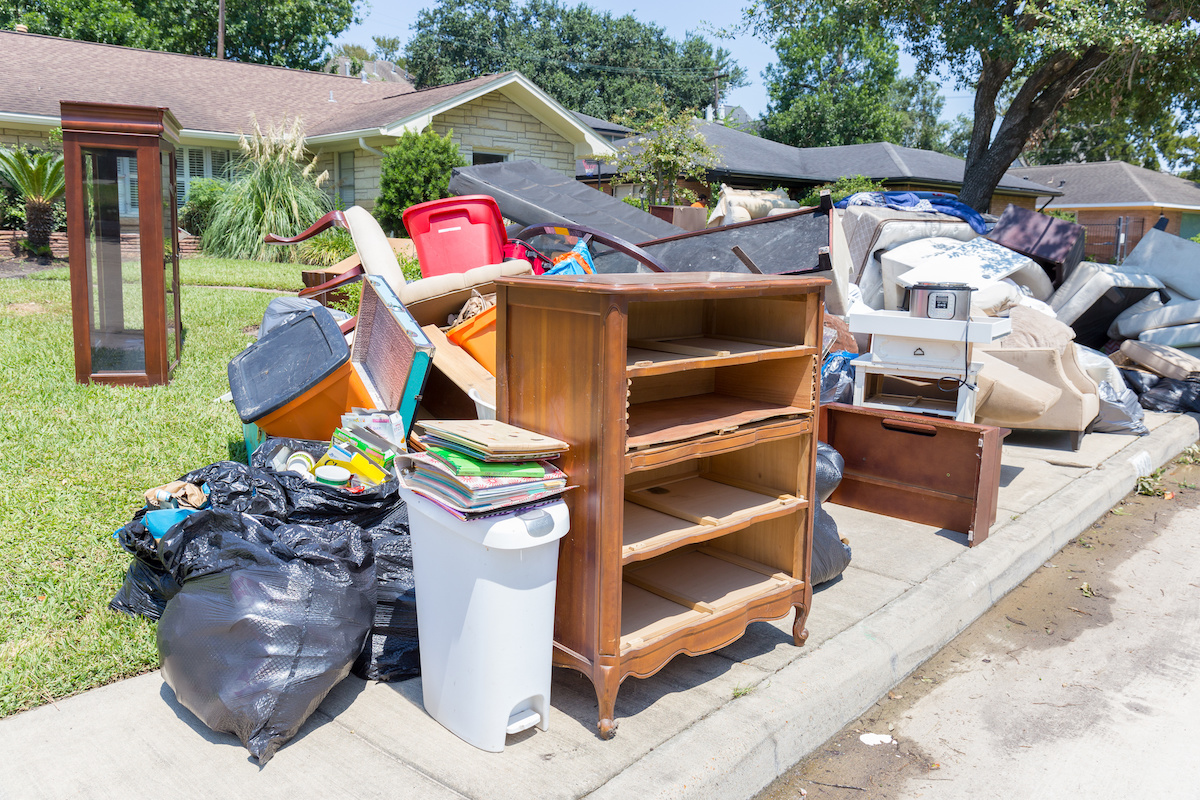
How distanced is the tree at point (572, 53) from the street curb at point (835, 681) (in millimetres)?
47374

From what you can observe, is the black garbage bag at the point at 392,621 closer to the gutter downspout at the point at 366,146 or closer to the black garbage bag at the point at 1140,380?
the black garbage bag at the point at 1140,380

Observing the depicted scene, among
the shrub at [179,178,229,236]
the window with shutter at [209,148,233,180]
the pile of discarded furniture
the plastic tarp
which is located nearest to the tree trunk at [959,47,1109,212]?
the plastic tarp

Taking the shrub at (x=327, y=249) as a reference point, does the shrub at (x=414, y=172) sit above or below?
above

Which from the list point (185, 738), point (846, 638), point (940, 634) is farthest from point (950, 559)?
point (185, 738)

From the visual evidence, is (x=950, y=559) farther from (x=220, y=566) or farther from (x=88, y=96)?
(x=88, y=96)

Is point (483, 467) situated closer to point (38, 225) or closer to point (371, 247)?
point (371, 247)

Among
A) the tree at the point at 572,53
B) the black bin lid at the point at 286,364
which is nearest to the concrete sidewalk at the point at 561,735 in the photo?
the black bin lid at the point at 286,364

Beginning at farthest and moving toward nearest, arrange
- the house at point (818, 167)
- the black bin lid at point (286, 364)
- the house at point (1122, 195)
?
the house at point (1122, 195) → the house at point (818, 167) → the black bin lid at point (286, 364)

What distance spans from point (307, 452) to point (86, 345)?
3.25 m

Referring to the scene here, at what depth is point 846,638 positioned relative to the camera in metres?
3.42

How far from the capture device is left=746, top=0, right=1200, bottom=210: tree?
774 cm

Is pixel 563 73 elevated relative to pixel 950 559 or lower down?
elevated

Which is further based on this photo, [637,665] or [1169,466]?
[1169,466]

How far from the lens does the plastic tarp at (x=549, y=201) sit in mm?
8391
